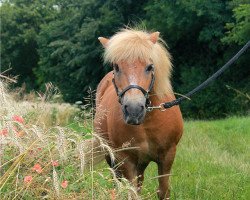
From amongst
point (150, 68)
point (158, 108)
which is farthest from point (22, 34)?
point (150, 68)

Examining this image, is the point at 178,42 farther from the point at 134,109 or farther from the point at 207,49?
the point at 134,109

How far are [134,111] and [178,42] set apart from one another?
26234mm

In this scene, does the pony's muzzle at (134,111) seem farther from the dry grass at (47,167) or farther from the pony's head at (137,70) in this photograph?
the dry grass at (47,167)

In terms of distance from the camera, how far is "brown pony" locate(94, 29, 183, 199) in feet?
15.1

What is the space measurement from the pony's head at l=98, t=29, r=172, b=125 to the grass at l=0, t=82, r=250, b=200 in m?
0.39

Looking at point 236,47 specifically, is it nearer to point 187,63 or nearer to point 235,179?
point 187,63

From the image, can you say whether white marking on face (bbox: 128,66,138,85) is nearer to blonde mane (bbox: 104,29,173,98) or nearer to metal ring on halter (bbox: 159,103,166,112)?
blonde mane (bbox: 104,29,173,98)

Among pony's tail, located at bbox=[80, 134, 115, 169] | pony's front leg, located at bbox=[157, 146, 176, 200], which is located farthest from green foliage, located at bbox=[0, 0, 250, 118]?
pony's tail, located at bbox=[80, 134, 115, 169]

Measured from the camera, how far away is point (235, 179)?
22.7 feet

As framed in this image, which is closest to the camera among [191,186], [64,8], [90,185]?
[90,185]

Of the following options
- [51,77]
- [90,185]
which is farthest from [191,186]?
[51,77]

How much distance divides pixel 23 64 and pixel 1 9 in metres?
5.12

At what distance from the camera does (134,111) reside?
14.0 feet

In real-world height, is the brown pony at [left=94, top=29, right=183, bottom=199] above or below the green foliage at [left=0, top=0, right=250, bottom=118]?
above
